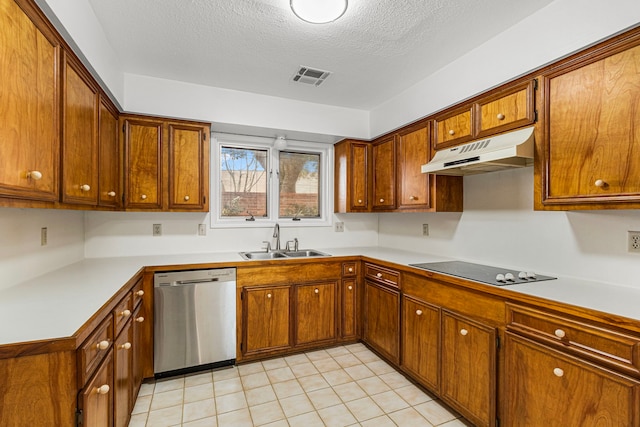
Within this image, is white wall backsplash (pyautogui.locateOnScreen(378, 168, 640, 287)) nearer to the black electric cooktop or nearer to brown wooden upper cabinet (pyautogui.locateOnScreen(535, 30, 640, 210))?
the black electric cooktop

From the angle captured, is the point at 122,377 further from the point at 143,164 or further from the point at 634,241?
the point at 634,241

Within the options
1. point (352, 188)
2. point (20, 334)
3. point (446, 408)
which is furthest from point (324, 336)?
point (20, 334)

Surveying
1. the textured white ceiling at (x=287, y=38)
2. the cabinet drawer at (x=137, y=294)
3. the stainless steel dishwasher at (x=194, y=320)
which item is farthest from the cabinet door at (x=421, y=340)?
the cabinet drawer at (x=137, y=294)

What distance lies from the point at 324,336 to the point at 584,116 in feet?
8.28

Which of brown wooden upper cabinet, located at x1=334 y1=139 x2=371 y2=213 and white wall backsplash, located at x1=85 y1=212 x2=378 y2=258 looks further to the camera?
brown wooden upper cabinet, located at x1=334 y1=139 x2=371 y2=213

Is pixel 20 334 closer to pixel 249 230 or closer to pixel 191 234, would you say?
pixel 191 234

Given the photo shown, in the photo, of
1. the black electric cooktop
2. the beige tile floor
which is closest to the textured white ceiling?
the black electric cooktop

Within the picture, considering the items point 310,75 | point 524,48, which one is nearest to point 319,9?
point 310,75

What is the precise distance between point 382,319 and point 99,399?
2.10 meters

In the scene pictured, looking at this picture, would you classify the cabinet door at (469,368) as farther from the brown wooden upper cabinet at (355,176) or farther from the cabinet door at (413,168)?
the brown wooden upper cabinet at (355,176)

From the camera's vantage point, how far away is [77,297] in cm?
142

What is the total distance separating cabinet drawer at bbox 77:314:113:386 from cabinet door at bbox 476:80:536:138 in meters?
2.42

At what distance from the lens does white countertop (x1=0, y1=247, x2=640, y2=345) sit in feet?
3.50

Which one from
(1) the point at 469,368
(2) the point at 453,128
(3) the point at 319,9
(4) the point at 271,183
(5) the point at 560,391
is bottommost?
(1) the point at 469,368
